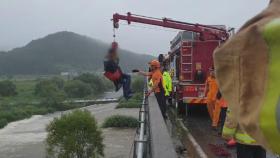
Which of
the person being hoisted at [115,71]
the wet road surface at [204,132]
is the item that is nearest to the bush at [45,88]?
the wet road surface at [204,132]

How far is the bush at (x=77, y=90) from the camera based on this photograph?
109 m

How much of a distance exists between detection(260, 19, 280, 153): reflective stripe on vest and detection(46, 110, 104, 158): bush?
79.4 feet

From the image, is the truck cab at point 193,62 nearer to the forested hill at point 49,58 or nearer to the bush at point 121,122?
the bush at point 121,122

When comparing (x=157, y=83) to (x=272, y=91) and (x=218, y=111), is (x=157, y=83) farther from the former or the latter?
(x=272, y=91)

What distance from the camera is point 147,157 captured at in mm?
5223

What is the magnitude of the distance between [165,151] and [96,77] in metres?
115

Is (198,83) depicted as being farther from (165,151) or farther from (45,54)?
(45,54)

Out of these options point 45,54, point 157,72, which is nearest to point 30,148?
point 157,72

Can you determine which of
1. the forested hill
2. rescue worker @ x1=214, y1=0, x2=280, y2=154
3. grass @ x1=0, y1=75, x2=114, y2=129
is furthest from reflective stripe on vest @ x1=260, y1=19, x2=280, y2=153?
the forested hill

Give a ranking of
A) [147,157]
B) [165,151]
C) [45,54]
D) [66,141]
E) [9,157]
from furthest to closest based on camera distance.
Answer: [45,54]
[9,157]
[66,141]
[147,157]
[165,151]

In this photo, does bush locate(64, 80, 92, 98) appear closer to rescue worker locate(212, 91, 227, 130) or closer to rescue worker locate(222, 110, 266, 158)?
rescue worker locate(212, 91, 227, 130)

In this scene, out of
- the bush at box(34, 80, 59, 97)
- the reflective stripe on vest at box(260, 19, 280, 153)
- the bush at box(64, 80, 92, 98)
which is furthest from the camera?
the bush at box(64, 80, 92, 98)

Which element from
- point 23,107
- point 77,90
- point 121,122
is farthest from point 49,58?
point 121,122

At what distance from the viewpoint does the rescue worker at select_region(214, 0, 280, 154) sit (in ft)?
4.59
